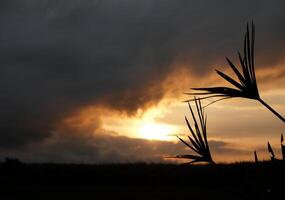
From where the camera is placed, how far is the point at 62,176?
3516cm

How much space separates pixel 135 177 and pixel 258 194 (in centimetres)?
3147

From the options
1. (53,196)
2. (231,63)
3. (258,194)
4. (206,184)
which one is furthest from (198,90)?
(206,184)

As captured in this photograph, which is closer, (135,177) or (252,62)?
(252,62)

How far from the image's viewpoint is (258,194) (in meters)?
2.66

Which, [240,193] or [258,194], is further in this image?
[240,193]

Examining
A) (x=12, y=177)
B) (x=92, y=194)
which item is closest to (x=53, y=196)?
(x=92, y=194)

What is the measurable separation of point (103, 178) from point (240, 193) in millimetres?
32211

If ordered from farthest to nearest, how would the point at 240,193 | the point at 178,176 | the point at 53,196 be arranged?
the point at 178,176, the point at 53,196, the point at 240,193

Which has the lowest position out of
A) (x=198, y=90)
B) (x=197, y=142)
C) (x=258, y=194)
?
(x=258, y=194)

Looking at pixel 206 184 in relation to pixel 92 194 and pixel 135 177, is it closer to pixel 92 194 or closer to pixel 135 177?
pixel 135 177

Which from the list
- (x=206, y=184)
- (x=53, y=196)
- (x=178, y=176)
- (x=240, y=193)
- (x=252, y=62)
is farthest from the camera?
(x=178, y=176)

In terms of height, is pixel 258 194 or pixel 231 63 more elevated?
pixel 231 63

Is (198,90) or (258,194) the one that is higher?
(198,90)

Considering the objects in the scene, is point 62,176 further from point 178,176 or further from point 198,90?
point 198,90
